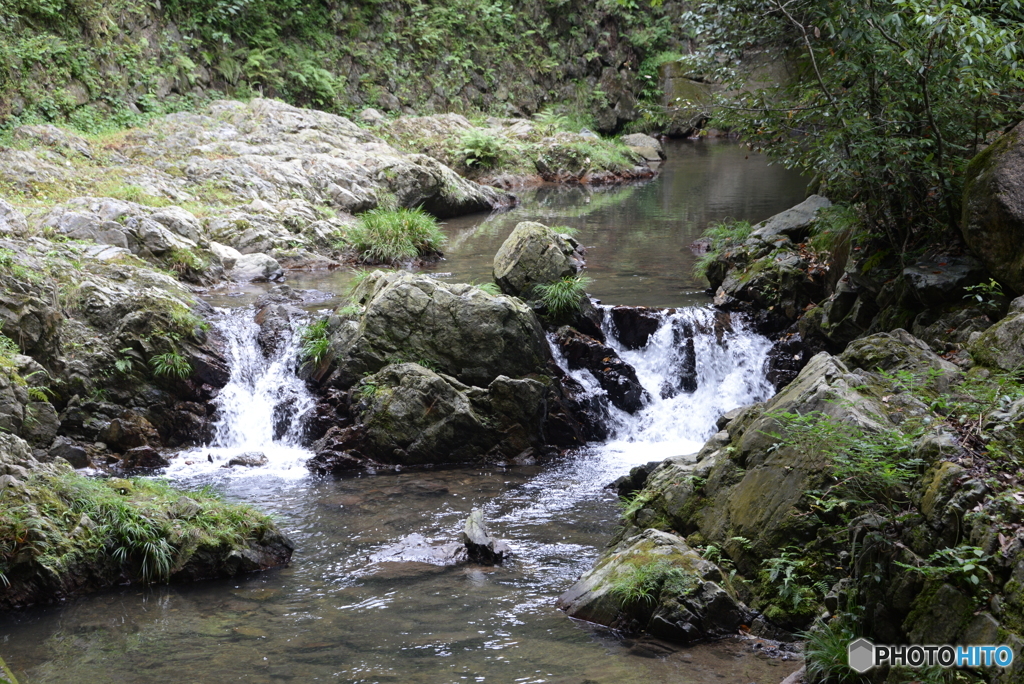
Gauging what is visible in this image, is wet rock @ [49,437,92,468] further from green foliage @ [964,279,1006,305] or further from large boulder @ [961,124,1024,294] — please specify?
large boulder @ [961,124,1024,294]

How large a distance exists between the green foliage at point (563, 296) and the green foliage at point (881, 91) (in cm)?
290

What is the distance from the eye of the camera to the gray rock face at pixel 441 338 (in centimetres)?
1009

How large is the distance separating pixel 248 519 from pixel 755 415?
14.5 ft

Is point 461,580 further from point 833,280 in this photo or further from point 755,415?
point 833,280

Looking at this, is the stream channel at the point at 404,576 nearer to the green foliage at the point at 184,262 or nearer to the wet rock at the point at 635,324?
the wet rock at the point at 635,324

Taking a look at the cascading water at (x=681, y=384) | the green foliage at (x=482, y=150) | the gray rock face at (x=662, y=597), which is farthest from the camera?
the green foliage at (x=482, y=150)

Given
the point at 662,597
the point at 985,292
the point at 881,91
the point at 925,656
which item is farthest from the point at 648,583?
the point at 881,91

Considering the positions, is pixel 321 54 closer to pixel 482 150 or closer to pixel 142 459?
pixel 482 150

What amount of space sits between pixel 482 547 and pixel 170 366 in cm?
528

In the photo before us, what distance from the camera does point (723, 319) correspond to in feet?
37.6

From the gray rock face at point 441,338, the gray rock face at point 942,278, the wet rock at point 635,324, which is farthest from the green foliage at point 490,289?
the gray rock face at point 942,278

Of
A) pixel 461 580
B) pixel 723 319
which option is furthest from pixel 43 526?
pixel 723 319

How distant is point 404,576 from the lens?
6551 millimetres

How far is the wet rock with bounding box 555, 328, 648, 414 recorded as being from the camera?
1080cm
